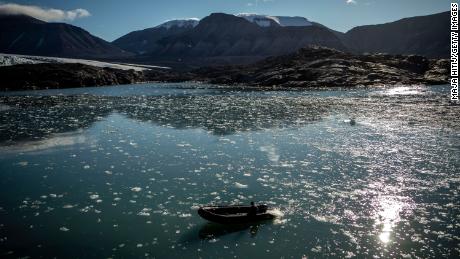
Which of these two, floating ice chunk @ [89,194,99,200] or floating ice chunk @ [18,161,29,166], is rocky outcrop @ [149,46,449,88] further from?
floating ice chunk @ [89,194,99,200]

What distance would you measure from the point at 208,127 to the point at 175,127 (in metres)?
3.09

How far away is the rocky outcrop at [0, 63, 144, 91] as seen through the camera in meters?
89.9

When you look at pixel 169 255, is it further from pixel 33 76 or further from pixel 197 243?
pixel 33 76

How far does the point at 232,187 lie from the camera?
1856 cm

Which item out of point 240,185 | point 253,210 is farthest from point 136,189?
point 253,210

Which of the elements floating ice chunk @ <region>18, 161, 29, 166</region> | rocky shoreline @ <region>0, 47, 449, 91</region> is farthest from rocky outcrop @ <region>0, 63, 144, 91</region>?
floating ice chunk @ <region>18, 161, 29, 166</region>

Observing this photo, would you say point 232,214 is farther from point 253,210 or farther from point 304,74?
point 304,74

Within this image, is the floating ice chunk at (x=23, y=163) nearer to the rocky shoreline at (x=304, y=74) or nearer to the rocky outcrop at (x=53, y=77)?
the rocky shoreline at (x=304, y=74)

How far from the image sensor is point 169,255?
40.0 ft

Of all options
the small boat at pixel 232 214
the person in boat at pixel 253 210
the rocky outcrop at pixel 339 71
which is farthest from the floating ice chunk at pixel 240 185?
the rocky outcrop at pixel 339 71

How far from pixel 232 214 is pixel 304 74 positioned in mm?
81882

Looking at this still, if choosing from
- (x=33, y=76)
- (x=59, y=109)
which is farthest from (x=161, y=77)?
(x=59, y=109)

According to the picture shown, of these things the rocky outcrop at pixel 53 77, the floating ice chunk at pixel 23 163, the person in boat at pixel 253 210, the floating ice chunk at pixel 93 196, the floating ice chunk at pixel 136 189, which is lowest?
the floating ice chunk at pixel 93 196

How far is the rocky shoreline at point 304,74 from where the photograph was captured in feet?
282
